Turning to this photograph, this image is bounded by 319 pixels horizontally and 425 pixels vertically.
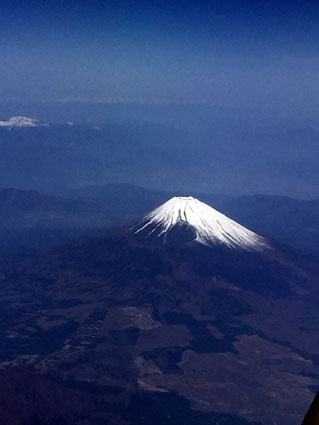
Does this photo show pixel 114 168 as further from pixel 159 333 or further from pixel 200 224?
pixel 159 333

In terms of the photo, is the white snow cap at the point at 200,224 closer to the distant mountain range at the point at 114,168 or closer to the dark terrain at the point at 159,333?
the dark terrain at the point at 159,333

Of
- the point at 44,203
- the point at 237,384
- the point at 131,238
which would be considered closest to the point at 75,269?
the point at 131,238

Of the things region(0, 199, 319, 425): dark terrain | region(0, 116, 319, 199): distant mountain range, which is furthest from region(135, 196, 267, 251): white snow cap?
region(0, 116, 319, 199): distant mountain range

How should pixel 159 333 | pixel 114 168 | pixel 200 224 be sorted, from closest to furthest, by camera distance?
1. pixel 159 333
2. pixel 200 224
3. pixel 114 168

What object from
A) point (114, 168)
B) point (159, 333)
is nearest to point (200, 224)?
point (159, 333)

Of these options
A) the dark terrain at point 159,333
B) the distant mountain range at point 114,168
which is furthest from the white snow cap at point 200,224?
the distant mountain range at point 114,168

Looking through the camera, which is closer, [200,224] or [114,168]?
[200,224]

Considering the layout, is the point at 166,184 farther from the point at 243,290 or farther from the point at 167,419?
the point at 167,419

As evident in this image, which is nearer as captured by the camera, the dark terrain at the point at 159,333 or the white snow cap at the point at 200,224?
the dark terrain at the point at 159,333
